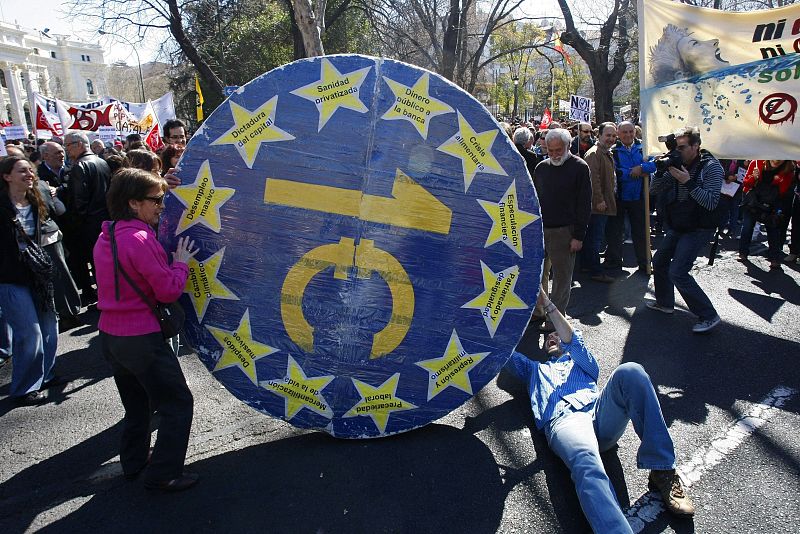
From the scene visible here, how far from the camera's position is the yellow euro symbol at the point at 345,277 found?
115 inches

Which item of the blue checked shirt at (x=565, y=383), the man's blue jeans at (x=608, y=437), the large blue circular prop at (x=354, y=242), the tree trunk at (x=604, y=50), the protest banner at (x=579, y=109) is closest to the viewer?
the man's blue jeans at (x=608, y=437)

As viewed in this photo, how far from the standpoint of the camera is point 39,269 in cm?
383

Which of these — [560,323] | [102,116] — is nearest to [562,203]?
[560,323]

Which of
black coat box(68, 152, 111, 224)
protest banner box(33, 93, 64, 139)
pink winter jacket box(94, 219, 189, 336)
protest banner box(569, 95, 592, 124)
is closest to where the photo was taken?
pink winter jacket box(94, 219, 189, 336)

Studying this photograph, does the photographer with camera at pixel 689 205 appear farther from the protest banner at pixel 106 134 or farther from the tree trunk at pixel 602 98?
the tree trunk at pixel 602 98

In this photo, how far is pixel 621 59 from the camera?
1792 cm

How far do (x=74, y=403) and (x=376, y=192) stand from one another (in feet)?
9.56

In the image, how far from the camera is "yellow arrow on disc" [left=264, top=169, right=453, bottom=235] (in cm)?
285

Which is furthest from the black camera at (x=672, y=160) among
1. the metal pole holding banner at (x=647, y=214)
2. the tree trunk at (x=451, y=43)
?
the tree trunk at (x=451, y=43)

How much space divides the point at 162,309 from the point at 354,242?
1062mm

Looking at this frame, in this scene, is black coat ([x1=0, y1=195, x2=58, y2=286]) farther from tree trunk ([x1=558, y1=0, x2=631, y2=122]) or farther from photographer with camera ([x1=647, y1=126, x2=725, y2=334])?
tree trunk ([x1=558, y1=0, x2=631, y2=122])

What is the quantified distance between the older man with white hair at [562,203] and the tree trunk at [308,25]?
4794 mm

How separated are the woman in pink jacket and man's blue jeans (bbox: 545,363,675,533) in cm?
201

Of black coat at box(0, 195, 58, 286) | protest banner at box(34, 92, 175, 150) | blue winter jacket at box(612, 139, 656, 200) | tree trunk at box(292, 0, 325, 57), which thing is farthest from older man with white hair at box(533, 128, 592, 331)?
protest banner at box(34, 92, 175, 150)
